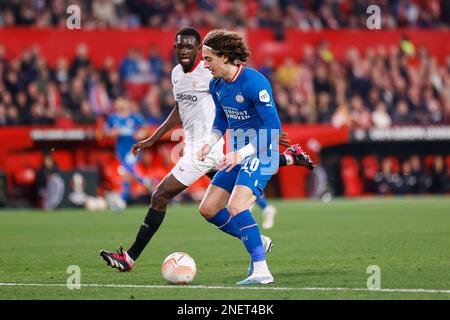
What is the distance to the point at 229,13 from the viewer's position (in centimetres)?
2936

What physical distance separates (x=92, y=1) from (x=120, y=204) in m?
6.74

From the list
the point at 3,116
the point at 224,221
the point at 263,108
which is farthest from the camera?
the point at 3,116

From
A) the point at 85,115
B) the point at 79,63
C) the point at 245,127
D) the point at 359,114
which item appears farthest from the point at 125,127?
the point at 245,127

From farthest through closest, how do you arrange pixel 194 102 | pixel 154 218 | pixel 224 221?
pixel 194 102
pixel 154 218
pixel 224 221

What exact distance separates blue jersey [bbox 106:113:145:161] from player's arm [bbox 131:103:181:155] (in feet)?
39.4

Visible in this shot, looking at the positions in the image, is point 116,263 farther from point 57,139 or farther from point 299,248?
point 57,139

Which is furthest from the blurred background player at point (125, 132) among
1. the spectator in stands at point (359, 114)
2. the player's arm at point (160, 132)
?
the player's arm at point (160, 132)

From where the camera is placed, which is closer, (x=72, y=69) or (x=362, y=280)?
(x=362, y=280)

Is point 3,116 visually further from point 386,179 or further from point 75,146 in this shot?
point 386,179

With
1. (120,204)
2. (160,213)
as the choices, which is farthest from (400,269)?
(120,204)

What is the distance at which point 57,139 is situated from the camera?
2433cm

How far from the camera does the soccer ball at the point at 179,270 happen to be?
31.5 feet

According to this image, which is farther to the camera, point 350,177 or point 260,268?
point 350,177

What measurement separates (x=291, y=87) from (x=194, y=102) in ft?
54.1
